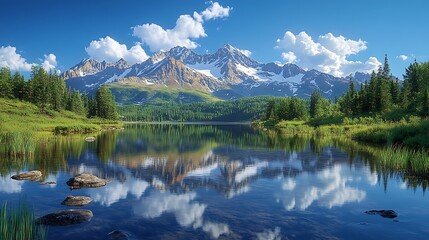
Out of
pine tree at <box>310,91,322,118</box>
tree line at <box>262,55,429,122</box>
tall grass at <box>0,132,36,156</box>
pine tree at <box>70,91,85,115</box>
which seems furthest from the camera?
pine tree at <box>310,91,322,118</box>

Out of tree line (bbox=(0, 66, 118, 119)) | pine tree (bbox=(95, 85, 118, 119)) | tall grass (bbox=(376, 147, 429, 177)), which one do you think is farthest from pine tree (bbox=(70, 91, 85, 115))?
tall grass (bbox=(376, 147, 429, 177))

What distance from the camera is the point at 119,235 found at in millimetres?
17297

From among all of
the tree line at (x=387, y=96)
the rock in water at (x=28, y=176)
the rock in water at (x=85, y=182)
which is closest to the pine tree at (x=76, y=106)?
the tree line at (x=387, y=96)

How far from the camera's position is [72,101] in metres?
156

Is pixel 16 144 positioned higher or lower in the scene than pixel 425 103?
lower

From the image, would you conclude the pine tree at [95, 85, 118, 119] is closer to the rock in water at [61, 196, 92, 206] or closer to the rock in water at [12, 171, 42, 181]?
the rock in water at [12, 171, 42, 181]

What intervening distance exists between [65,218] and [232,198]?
38.5 feet

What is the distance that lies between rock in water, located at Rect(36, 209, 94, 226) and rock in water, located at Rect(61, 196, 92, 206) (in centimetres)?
294

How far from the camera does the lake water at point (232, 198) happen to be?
18.5 metres

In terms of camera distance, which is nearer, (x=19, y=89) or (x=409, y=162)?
(x=409, y=162)

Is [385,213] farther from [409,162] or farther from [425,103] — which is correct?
[425,103]

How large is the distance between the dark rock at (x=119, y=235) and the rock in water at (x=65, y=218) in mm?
2960

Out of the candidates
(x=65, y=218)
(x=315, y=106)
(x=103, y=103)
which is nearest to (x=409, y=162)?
(x=65, y=218)

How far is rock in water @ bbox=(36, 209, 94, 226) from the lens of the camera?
18.8m
